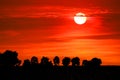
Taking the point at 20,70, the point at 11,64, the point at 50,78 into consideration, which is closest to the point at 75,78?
the point at 50,78

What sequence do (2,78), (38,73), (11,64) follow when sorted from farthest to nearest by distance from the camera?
1. (11,64)
2. (38,73)
3. (2,78)

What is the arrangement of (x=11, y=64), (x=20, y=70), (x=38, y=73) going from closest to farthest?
(x=38, y=73) → (x=20, y=70) → (x=11, y=64)

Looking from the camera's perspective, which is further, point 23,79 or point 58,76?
point 58,76

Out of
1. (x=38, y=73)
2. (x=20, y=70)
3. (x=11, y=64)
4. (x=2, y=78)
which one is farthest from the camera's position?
(x=11, y=64)

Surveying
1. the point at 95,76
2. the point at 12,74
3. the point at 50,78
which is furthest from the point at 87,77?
the point at 12,74

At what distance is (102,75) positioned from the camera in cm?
17500

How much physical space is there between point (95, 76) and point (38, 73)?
25.6 metres

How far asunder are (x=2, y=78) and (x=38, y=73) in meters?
16.5

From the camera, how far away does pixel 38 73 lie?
15412 cm

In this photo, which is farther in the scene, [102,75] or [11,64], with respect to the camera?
[11,64]

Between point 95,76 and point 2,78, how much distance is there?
4177 cm

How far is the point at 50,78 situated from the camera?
15800 cm

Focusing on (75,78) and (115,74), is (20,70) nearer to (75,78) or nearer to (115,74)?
(75,78)

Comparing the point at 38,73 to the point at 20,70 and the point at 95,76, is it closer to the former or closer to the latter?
the point at 20,70
